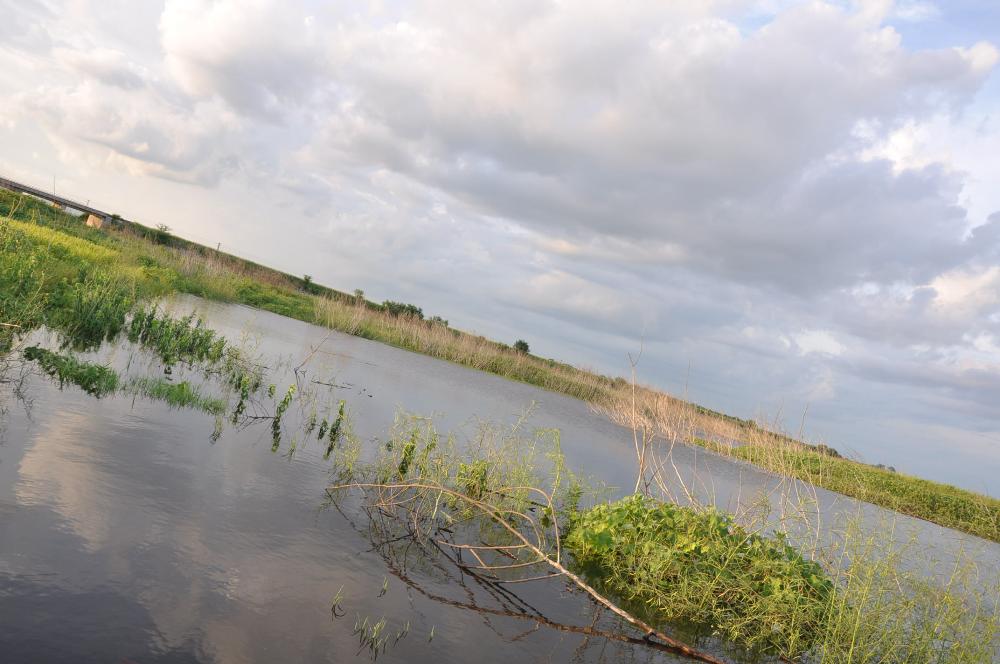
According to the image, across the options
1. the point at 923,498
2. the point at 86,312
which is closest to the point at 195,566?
the point at 86,312

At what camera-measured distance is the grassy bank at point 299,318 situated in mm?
10742

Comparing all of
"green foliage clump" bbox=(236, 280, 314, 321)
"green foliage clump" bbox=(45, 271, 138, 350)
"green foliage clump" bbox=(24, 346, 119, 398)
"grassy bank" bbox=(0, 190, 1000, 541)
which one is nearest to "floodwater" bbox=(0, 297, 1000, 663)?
"green foliage clump" bbox=(24, 346, 119, 398)

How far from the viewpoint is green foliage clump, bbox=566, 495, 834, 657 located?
5.95 meters

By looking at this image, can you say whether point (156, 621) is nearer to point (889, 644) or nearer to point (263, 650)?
point (263, 650)

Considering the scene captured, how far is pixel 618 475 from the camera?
14258 millimetres

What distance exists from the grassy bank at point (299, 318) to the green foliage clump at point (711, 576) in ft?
4.19

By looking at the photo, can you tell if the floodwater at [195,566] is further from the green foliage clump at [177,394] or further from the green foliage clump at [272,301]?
the green foliage clump at [272,301]

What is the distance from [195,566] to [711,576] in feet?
16.0

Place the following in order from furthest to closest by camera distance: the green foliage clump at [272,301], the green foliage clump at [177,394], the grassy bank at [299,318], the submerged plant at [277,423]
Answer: the green foliage clump at [272,301] → the grassy bank at [299,318] → the green foliage clump at [177,394] → the submerged plant at [277,423]

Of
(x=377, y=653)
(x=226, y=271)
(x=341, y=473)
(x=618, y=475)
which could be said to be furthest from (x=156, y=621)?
(x=226, y=271)

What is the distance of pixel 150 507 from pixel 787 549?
6195mm

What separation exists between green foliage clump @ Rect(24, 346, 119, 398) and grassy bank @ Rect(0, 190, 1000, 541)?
0.63 meters

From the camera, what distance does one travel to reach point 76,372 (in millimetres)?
8672

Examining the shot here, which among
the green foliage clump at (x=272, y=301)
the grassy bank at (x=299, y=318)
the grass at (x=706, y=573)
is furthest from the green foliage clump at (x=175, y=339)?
the green foliage clump at (x=272, y=301)
